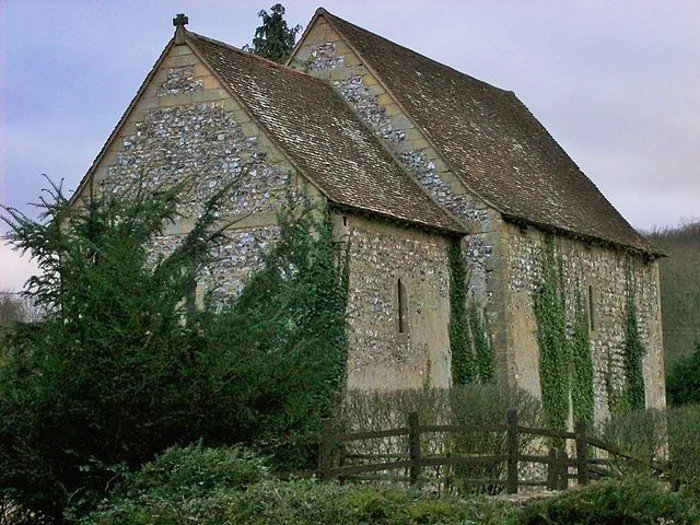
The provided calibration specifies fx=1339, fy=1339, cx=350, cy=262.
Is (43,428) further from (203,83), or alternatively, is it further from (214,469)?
(203,83)

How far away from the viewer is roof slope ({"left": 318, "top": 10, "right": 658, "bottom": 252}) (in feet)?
92.6

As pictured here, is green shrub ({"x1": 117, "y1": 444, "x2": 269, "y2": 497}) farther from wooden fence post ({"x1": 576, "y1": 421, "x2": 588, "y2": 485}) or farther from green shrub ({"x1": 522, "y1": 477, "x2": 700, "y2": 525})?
wooden fence post ({"x1": 576, "y1": 421, "x2": 588, "y2": 485})

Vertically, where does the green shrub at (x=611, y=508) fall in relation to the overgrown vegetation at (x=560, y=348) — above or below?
below

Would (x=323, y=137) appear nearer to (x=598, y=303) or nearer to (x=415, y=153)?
(x=415, y=153)

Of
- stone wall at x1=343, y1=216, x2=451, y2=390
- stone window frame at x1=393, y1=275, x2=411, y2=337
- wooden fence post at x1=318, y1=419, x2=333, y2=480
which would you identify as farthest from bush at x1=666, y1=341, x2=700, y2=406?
wooden fence post at x1=318, y1=419, x2=333, y2=480

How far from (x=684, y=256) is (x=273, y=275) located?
40292mm

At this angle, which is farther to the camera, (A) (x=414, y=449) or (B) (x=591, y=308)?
(B) (x=591, y=308)

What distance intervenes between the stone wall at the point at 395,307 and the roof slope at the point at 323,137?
46 centimetres

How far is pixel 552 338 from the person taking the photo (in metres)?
28.4

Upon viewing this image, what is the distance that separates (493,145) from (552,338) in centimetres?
518

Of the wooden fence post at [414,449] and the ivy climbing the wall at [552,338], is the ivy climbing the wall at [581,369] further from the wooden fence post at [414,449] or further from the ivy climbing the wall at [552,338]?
the wooden fence post at [414,449]

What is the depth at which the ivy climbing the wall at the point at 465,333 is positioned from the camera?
85.5ft

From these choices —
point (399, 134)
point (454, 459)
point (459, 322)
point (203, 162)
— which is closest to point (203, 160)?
point (203, 162)

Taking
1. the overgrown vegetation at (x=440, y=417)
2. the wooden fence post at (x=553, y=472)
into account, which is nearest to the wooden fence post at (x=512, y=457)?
the wooden fence post at (x=553, y=472)
